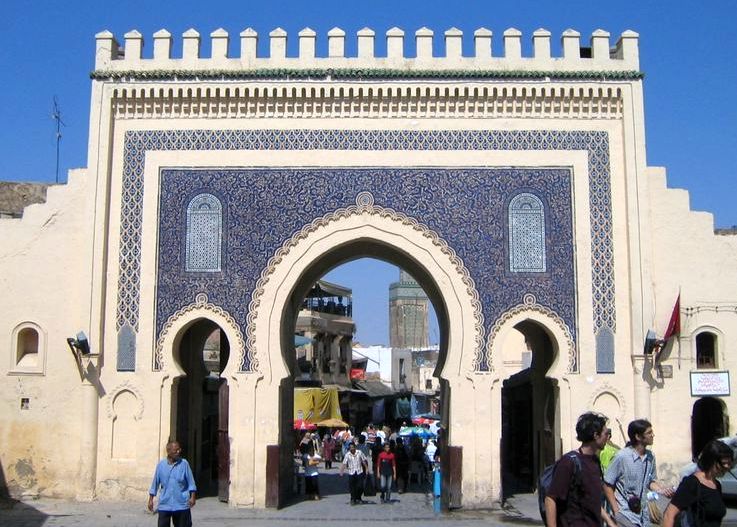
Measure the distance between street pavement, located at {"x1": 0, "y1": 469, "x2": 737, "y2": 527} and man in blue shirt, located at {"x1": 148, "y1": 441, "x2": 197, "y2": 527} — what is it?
4.13 meters

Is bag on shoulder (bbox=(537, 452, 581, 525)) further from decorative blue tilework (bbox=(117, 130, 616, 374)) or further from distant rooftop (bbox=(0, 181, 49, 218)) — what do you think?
distant rooftop (bbox=(0, 181, 49, 218))

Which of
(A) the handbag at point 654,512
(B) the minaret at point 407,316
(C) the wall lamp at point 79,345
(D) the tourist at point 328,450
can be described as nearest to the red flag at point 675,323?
(A) the handbag at point 654,512

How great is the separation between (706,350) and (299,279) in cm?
597

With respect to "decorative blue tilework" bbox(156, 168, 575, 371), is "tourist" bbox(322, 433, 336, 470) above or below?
below

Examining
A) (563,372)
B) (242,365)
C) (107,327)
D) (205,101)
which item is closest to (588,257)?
(563,372)

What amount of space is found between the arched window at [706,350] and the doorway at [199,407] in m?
6.82

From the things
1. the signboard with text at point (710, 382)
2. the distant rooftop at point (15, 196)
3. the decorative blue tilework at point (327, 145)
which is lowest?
the signboard with text at point (710, 382)

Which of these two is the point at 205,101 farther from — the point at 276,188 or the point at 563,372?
the point at 563,372

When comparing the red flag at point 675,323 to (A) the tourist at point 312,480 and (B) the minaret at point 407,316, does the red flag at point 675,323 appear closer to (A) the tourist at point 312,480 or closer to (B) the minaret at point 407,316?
(A) the tourist at point 312,480

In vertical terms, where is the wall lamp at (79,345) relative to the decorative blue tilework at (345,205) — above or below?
below

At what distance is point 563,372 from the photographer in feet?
44.0

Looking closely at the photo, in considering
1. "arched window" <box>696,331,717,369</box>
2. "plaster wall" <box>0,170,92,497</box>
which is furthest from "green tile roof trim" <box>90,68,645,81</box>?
"arched window" <box>696,331,717,369</box>

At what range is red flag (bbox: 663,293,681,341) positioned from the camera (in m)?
13.2

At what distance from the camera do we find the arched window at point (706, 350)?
13.6 metres
